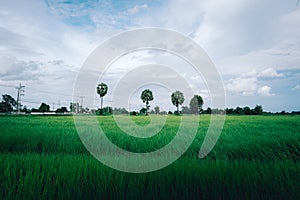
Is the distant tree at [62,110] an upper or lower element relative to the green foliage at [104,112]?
upper

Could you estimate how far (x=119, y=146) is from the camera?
418 cm

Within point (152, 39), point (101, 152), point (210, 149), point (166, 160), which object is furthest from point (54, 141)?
point (152, 39)

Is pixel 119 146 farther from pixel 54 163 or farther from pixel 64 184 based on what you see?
pixel 64 184

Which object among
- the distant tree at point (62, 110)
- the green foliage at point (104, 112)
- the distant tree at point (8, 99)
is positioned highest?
the distant tree at point (8, 99)

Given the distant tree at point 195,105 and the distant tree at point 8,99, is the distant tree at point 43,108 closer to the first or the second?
the distant tree at point 8,99

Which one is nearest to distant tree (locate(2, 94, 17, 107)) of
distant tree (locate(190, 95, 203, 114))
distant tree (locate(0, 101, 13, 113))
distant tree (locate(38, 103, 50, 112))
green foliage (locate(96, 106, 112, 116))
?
distant tree (locate(0, 101, 13, 113))

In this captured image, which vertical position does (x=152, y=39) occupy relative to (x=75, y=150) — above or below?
above

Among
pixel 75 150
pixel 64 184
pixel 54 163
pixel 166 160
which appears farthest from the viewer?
pixel 75 150

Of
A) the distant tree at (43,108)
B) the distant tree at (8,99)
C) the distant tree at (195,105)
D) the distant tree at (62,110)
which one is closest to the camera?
the distant tree at (195,105)

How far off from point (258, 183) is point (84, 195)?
1.45 m

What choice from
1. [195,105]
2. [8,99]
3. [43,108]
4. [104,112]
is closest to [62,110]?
[43,108]

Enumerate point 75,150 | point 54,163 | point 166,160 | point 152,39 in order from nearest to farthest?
point 54,163, point 166,160, point 75,150, point 152,39

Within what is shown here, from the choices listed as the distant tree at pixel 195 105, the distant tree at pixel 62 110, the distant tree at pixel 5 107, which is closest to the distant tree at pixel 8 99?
the distant tree at pixel 5 107

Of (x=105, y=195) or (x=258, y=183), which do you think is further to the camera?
(x=258, y=183)
